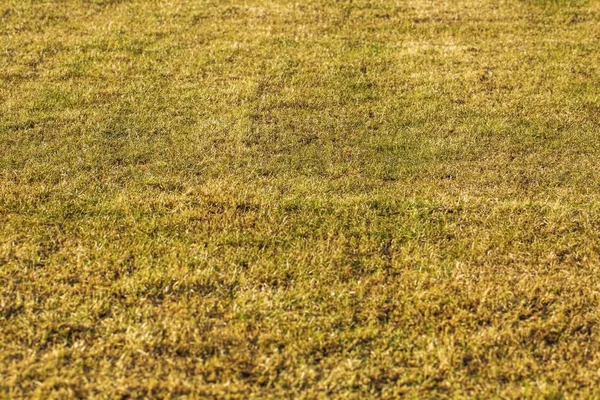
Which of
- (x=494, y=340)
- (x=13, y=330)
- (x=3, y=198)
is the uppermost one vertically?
(x=3, y=198)

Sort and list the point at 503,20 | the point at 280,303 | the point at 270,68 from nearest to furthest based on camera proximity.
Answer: the point at 280,303 < the point at 270,68 < the point at 503,20

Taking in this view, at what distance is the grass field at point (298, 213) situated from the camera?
398 centimetres

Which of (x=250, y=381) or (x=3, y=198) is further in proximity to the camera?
(x=3, y=198)

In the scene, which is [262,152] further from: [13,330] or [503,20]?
[503,20]

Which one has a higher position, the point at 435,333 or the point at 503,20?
the point at 503,20

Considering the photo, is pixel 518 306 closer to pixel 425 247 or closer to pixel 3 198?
pixel 425 247

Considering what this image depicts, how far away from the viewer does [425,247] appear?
5.00 meters

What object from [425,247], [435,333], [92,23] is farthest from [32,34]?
[435,333]

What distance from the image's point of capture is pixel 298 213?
5332 mm

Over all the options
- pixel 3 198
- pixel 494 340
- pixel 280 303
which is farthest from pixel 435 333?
pixel 3 198

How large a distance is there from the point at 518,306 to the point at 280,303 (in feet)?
5.16

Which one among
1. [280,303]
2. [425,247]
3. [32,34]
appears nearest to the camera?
[280,303]

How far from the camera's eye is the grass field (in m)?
3.98

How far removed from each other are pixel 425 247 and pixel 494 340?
102cm
